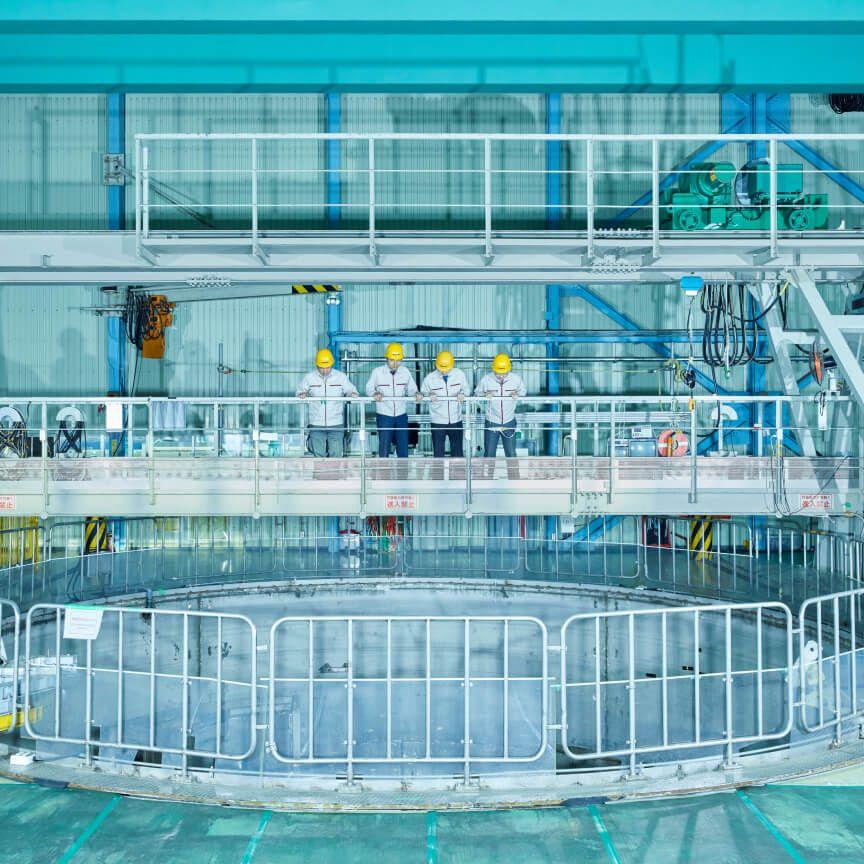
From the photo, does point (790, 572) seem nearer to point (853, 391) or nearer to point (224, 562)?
point (853, 391)

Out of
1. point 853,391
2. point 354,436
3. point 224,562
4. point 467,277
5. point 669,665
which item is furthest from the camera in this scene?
point 354,436

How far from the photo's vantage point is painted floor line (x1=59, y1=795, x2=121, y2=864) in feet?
16.1

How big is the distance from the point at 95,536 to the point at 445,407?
846 centimetres

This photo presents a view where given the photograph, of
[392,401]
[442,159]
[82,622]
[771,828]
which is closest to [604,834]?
[771,828]

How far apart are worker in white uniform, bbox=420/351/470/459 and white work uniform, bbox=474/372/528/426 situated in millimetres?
322

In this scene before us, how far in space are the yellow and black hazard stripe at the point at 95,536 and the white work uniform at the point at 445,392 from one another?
7970 millimetres

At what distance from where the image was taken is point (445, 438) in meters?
10.8

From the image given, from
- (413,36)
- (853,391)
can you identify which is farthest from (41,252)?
(853,391)

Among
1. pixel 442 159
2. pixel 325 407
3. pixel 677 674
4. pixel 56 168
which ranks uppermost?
pixel 442 159

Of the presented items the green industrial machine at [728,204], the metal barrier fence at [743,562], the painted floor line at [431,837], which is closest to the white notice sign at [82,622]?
the painted floor line at [431,837]

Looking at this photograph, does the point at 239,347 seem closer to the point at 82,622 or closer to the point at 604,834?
the point at 82,622

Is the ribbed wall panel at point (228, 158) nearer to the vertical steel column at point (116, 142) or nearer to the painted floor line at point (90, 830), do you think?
the vertical steel column at point (116, 142)

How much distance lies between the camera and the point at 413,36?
12.2 metres

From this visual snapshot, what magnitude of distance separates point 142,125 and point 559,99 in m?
8.05
